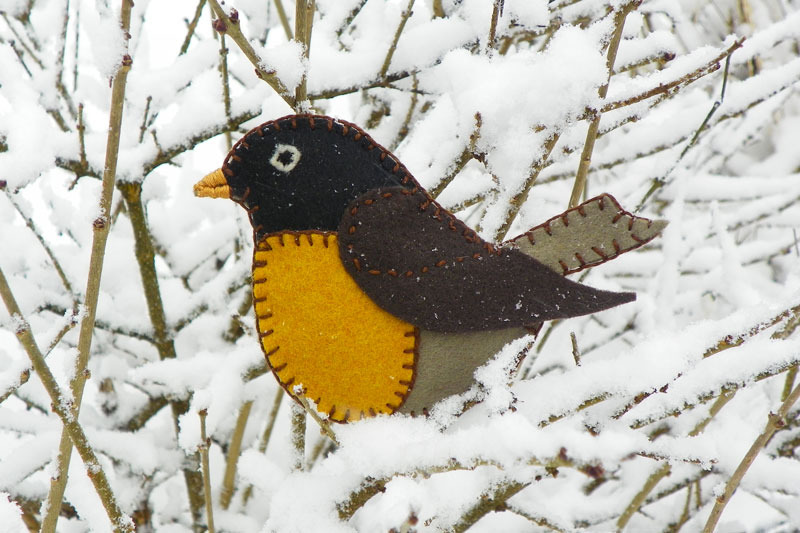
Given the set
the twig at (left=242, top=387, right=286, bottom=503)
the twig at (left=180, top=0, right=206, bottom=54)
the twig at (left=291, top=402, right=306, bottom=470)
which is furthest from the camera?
the twig at (left=242, top=387, right=286, bottom=503)

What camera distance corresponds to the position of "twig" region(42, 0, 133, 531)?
56 centimetres

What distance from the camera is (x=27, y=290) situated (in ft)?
3.99

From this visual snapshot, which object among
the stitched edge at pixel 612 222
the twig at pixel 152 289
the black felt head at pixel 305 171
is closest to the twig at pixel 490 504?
the stitched edge at pixel 612 222

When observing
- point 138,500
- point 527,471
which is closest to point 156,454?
point 138,500

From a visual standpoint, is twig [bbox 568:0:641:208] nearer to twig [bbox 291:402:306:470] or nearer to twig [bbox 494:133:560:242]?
twig [bbox 494:133:560:242]

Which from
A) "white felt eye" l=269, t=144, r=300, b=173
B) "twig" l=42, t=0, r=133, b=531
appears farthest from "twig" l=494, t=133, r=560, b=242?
"twig" l=42, t=0, r=133, b=531

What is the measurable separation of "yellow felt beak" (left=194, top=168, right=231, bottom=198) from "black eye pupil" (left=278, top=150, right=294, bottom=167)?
0.06 meters

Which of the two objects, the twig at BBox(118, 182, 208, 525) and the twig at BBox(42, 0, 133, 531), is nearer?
the twig at BBox(42, 0, 133, 531)

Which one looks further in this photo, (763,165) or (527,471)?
(763,165)

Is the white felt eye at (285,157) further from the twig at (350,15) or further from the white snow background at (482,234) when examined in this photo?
the twig at (350,15)

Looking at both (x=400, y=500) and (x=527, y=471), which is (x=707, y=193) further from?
(x=400, y=500)

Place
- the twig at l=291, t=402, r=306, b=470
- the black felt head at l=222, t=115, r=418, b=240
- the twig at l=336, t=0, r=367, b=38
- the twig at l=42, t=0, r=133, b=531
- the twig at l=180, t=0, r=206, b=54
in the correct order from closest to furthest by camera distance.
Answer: the twig at l=42, t=0, r=133, b=531, the black felt head at l=222, t=115, r=418, b=240, the twig at l=291, t=402, r=306, b=470, the twig at l=180, t=0, r=206, b=54, the twig at l=336, t=0, r=367, b=38

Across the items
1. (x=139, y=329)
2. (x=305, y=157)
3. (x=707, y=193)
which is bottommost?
(x=305, y=157)

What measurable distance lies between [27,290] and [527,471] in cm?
102
